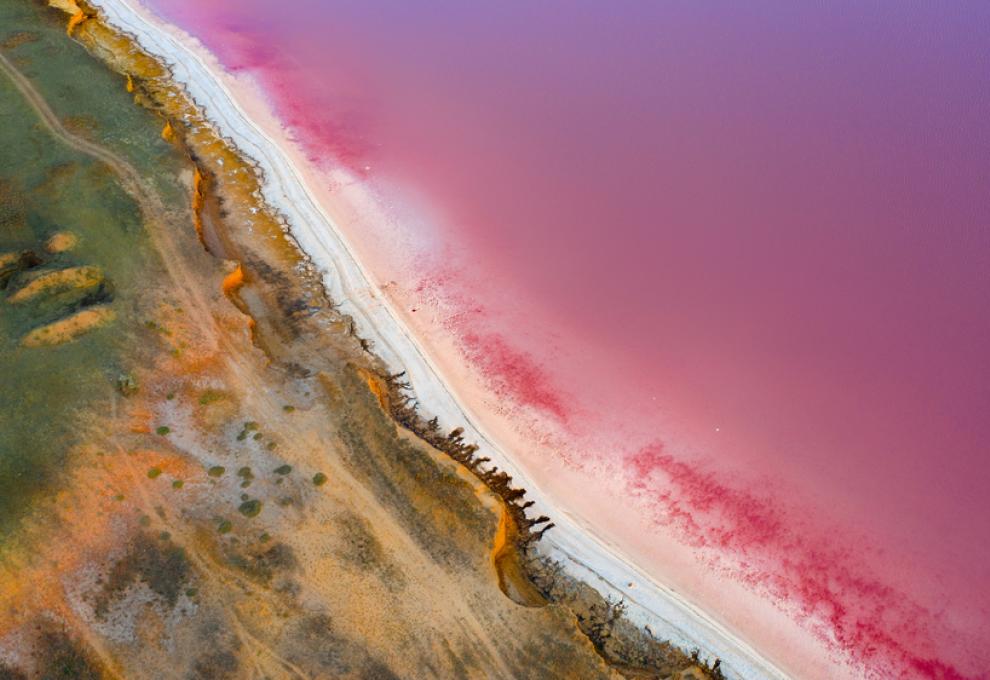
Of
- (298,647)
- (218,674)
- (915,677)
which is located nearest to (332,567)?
(298,647)

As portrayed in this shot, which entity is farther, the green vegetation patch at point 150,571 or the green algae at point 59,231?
the green algae at point 59,231

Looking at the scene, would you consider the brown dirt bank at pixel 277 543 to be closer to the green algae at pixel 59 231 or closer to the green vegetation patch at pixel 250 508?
the green vegetation patch at pixel 250 508

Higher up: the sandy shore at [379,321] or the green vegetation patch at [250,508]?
the sandy shore at [379,321]

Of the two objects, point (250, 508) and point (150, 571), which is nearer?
point (150, 571)

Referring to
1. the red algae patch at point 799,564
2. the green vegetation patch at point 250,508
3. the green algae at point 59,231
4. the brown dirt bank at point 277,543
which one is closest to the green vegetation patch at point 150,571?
the brown dirt bank at point 277,543

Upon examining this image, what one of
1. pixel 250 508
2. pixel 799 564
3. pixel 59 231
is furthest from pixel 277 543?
pixel 59 231

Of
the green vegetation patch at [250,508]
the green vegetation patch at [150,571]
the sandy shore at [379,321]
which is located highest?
the sandy shore at [379,321]

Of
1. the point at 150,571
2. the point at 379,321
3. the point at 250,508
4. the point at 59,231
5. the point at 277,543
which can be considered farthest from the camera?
the point at 379,321

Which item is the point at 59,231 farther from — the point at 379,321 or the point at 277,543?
the point at 277,543

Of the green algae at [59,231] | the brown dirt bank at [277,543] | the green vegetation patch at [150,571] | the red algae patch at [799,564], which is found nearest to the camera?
the brown dirt bank at [277,543]
